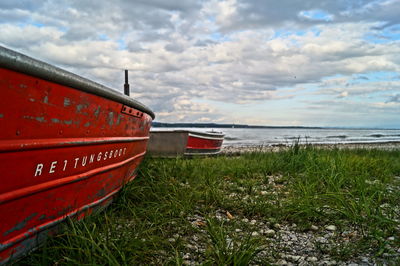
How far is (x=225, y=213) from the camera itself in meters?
4.30

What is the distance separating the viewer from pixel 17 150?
2.38m

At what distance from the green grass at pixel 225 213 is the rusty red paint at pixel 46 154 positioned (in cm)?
26

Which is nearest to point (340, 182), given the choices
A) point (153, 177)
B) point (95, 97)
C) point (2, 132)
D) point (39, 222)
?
point (153, 177)

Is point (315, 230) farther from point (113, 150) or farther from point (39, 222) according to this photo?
point (39, 222)

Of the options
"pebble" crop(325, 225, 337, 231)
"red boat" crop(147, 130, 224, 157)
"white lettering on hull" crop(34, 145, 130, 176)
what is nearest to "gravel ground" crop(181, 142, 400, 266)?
"pebble" crop(325, 225, 337, 231)

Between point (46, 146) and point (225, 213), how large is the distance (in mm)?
2483

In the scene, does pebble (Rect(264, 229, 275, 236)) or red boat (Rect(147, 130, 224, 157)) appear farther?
red boat (Rect(147, 130, 224, 157))

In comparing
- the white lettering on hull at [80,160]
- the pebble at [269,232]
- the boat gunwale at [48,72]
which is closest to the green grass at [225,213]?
the pebble at [269,232]

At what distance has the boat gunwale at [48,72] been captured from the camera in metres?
2.23

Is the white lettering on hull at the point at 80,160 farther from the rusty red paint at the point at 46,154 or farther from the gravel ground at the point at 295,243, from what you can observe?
the gravel ground at the point at 295,243

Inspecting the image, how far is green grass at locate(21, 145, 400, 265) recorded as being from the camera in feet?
9.41

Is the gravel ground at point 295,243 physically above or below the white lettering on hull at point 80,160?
below

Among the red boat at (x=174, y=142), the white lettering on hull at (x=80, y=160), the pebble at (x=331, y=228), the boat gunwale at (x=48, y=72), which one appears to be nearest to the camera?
the boat gunwale at (x=48, y=72)

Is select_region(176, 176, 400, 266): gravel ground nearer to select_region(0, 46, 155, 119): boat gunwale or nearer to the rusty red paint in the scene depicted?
the rusty red paint
